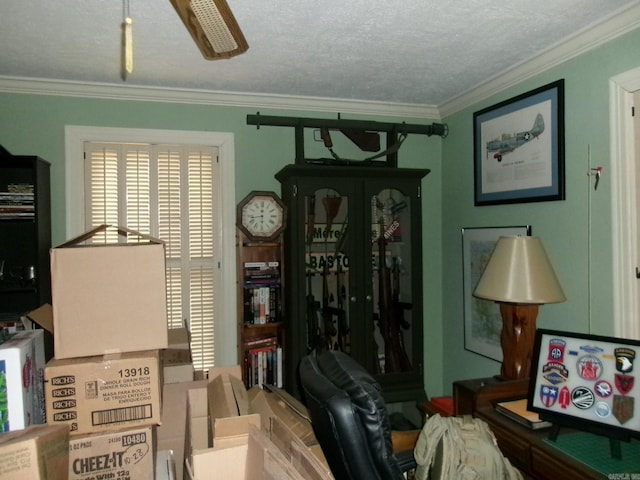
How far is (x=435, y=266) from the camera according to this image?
11.3 ft

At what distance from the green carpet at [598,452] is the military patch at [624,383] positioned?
20 centimetres

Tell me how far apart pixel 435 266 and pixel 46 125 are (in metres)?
2.86

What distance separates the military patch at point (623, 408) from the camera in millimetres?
1496

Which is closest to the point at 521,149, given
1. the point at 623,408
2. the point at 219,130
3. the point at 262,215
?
the point at 623,408

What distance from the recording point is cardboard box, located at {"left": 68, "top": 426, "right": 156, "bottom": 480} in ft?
4.33

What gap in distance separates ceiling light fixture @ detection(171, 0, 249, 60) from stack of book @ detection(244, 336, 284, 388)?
197 cm

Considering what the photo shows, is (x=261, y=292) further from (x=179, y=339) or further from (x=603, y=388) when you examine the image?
(x=603, y=388)

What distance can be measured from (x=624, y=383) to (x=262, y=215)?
209 cm

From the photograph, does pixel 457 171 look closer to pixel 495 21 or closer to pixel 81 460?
pixel 495 21

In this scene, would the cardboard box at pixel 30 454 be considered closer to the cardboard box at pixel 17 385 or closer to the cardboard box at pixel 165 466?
the cardboard box at pixel 17 385

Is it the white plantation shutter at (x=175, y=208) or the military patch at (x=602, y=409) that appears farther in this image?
the white plantation shutter at (x=175, y=208)

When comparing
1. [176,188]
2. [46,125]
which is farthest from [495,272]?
[46,125]

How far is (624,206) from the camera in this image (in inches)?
77.3

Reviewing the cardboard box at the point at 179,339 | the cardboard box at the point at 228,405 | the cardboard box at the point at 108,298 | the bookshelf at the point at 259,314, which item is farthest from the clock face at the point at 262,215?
the cardboard box at the point at 108,298
